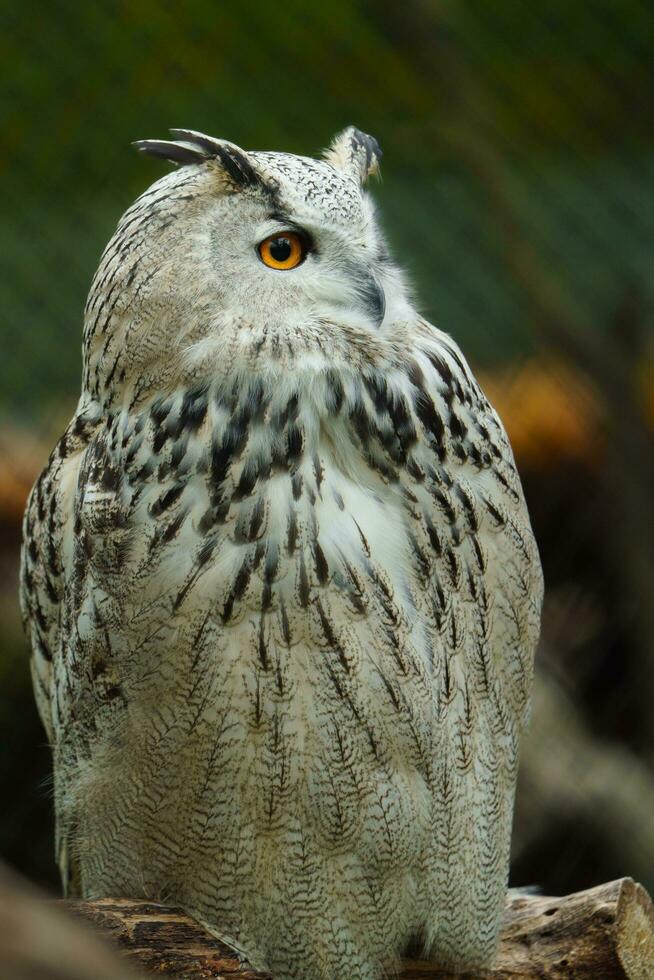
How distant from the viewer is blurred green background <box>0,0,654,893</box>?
121 inches

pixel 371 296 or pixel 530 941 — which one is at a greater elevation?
pixel 371 296

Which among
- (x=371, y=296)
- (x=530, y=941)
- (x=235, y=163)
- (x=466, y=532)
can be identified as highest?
(x=235, y=163)

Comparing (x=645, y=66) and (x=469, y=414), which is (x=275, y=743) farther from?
(x=645, y=66)

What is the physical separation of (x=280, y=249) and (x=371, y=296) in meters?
0.14

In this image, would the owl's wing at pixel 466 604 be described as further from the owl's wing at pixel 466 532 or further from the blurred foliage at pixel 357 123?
the blurred foliage at pixel 357 123

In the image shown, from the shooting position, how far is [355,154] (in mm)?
1817

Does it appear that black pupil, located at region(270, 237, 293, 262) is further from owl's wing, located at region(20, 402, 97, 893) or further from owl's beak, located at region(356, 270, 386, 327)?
owl's wing, located at region(20, 402, 97, 893)

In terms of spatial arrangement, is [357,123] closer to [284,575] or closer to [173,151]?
[173,151]

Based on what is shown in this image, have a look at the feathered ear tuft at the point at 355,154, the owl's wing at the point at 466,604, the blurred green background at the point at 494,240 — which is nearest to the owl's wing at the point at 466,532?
the owl's wing at the point at 466,604

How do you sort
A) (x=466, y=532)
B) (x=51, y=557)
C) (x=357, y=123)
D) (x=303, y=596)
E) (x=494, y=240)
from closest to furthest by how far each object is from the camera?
1. (x=303, y=596)
2. (x=466, y=532)
3. (x=51, y=557)
4. (x=494, y=240)
5. (x=357, y=123)

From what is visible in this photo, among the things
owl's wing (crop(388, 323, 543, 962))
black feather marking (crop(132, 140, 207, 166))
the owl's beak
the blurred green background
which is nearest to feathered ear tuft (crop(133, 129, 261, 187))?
black feather marking (crop(132, 140, 207, 166))

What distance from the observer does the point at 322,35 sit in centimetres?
322

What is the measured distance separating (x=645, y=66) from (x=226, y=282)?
2376mm

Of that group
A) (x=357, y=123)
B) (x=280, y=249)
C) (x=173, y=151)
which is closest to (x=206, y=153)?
(x=173, y=151)
